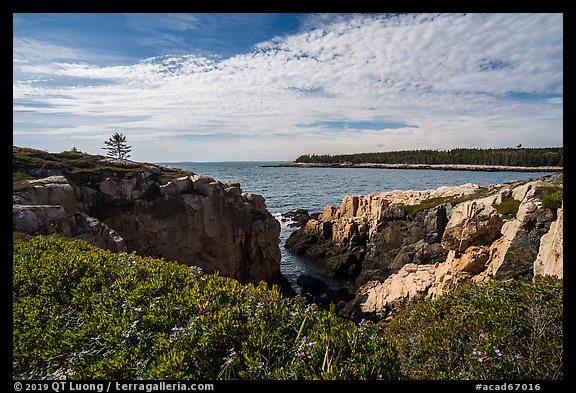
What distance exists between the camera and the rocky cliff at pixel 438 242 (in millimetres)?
18906

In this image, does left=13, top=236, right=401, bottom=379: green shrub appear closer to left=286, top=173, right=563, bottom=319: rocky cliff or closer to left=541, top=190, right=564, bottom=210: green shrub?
left=286, top=173, right=563, bottom=319: rocky cliff

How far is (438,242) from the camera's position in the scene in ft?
96.1

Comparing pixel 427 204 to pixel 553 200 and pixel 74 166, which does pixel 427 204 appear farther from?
pixel 74 166

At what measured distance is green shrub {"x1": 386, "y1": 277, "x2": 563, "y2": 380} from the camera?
14.6 ft

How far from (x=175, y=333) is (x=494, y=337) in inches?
189

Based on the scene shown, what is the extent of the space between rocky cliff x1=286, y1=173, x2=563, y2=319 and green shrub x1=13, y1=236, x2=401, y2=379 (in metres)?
10.1

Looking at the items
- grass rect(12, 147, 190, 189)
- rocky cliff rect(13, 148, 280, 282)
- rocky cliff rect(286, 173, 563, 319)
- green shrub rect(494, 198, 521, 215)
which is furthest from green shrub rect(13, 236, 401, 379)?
green shrub rect(494, 198, 521, 215)

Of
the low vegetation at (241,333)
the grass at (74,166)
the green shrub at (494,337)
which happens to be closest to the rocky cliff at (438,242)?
the green shrub at (494,337)

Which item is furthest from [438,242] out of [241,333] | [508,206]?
[241,333]

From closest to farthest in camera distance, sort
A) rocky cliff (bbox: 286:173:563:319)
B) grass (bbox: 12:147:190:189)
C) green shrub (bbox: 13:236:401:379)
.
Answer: green shrub (bbox: 13:236:401:379) → rocky cliff (bbox: 286:173:563:319) → grass (bbox: 12:147:190:189)

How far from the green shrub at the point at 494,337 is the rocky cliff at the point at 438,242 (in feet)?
21.0
